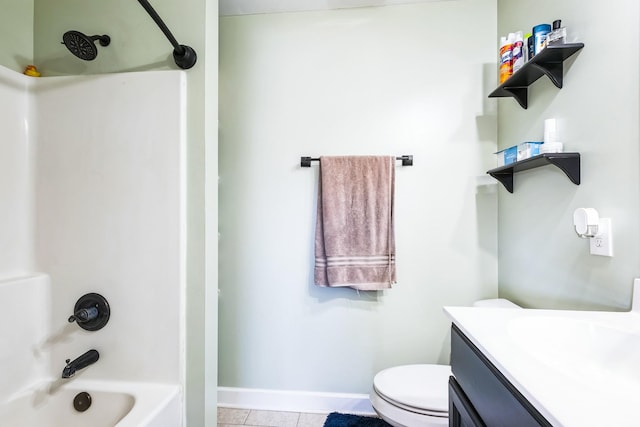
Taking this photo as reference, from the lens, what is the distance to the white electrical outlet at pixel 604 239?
87cm

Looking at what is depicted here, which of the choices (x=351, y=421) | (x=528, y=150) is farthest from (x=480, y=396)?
(x=351, y=421)

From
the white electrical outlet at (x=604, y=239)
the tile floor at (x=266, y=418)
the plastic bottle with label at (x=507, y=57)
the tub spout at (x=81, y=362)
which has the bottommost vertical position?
the tile floor at (x=266, y=418)

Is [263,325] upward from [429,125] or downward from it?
downward

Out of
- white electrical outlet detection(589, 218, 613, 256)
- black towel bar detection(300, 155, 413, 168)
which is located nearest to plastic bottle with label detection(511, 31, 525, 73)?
black towel bar detection(300, 155, 413, 168)

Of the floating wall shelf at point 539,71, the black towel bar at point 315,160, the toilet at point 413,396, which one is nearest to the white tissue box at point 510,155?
the floating wall shelf at point 539,71

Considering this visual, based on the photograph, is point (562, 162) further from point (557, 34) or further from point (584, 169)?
point (557, 34)

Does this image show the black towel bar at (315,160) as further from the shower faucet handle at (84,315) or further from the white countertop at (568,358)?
the shower faucet handle at (84,315)

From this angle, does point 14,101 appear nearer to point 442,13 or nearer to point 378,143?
point 378,143

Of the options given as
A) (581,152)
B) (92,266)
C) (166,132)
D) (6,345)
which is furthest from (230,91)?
(581,152)

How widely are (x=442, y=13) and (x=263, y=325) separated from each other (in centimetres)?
204

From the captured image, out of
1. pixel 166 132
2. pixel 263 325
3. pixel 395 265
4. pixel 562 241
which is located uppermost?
pixel 166 132

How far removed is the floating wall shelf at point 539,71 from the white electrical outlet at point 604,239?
1.78 feet

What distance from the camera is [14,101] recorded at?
1.14m

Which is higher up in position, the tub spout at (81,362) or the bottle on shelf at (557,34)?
the bottle on shelf at (557,34)
